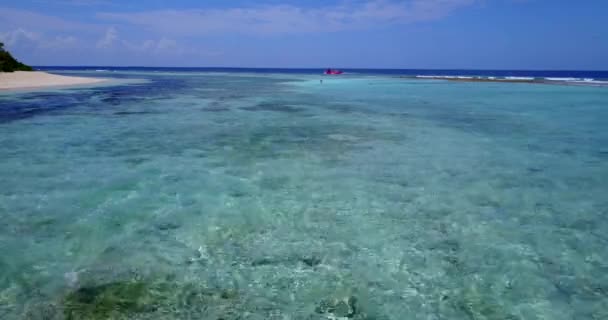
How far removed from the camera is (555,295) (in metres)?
5.50

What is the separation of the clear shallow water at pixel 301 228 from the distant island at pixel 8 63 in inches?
2032

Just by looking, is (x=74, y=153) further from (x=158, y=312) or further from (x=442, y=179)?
(x=442, y=179)

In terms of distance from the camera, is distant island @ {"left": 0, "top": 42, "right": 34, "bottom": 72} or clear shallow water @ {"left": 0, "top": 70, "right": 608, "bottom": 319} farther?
distant island @ {"left": 0, "top": 42, "right": 34, "bottom": 72}

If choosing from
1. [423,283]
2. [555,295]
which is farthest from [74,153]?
[555,295]

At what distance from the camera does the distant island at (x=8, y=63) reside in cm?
5633

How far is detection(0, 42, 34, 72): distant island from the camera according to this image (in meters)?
56.3

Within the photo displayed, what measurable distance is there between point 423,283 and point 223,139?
39.1 feet

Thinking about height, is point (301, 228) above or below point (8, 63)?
below

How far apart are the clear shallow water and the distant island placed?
51.6m

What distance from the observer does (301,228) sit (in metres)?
7.64

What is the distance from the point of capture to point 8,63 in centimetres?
5872

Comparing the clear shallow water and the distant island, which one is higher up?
the distant island

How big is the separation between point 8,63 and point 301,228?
67.8m

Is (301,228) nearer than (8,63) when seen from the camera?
Yes
